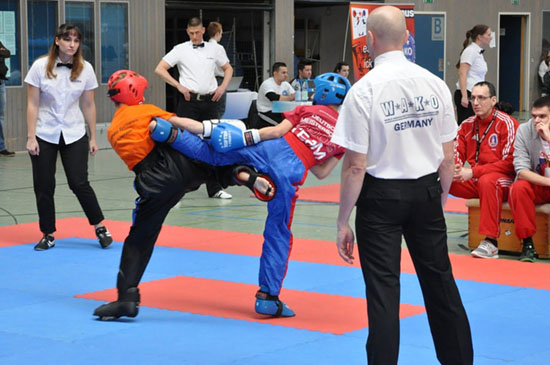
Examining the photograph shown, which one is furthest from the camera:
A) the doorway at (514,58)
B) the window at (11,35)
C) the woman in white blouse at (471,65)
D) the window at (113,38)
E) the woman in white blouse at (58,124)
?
the doorway at (514,58)

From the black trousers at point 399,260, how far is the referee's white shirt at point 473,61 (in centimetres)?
782

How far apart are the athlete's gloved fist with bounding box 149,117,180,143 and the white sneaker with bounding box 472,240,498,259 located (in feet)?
9.70

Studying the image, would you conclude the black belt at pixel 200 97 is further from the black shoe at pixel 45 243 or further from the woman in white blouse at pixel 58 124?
the black shoe at pixel 45 243

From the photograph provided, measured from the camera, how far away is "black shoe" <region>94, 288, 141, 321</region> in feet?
16.4

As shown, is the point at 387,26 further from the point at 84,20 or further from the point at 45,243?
the point at 84,20

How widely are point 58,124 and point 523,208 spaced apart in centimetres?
367

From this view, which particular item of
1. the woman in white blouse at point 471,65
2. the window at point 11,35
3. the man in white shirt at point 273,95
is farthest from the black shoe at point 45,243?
the window at point 11,35

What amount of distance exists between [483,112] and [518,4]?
18.3 m

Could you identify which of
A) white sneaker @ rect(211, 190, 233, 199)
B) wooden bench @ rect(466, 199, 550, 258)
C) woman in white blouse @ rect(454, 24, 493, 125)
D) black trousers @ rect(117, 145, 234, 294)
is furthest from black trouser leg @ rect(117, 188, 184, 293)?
woman in white blouse @ rect(454, 24, 493, 125)

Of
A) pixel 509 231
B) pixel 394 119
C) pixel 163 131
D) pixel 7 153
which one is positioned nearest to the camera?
pixel 394 119

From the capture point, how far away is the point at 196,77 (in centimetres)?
1028

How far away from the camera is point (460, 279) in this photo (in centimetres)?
614

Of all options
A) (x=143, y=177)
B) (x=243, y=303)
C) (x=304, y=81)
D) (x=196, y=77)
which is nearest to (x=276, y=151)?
(x=143, y=177)

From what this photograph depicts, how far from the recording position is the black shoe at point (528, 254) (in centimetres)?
685
